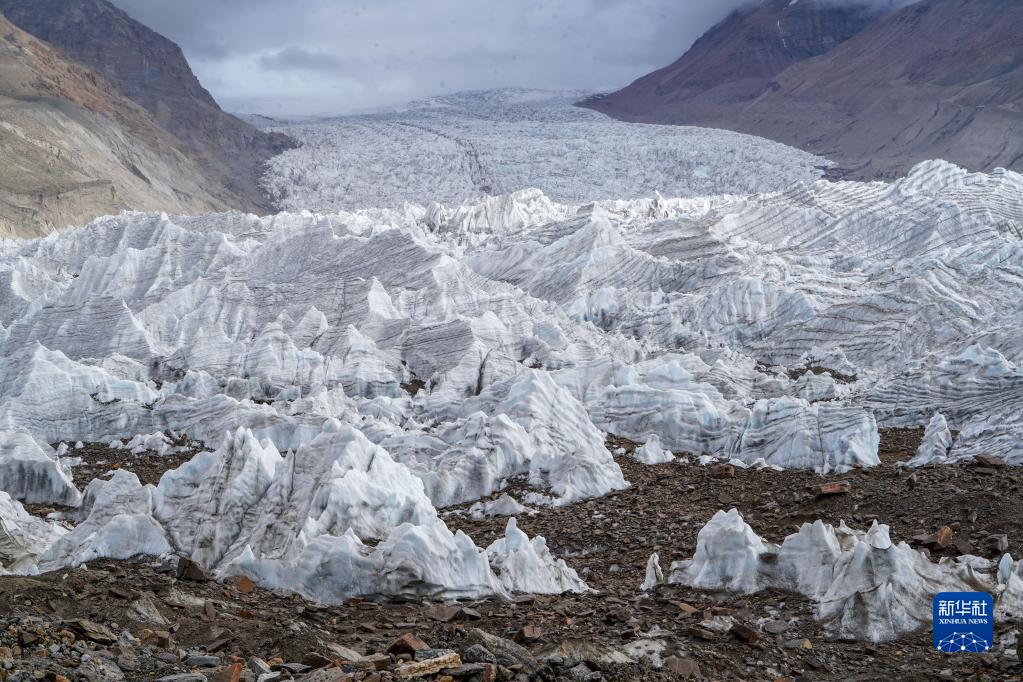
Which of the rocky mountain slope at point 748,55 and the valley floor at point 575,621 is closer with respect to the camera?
the valley floor at point 575,621

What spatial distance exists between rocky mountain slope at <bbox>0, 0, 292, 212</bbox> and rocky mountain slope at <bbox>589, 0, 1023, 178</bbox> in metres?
55.8

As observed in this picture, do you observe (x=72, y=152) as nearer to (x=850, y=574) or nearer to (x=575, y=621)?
(x=575, y=621)

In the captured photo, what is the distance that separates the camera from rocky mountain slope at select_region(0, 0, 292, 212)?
117562mm

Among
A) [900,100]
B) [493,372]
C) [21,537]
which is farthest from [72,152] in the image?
[900,100]

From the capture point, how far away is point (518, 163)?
9406cm

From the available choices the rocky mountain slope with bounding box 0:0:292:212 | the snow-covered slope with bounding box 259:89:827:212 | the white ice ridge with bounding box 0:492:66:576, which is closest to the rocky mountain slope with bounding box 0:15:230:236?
the rocky mountain slope with bounding box 0:0:292:212

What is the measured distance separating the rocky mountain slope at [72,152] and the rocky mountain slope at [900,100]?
6538 cm

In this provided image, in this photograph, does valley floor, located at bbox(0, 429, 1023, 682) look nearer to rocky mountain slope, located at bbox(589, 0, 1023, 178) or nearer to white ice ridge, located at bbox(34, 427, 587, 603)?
white ice ridge, located at bbox(34, 427, 587, 603)

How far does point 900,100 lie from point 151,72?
3763 inches

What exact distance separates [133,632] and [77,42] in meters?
143

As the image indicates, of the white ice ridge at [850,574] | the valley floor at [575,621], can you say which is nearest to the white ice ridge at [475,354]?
the valley floor at [575,621]

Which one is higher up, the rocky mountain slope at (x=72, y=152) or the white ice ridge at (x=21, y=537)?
the rocky mountain slope at (x=72, y=152)

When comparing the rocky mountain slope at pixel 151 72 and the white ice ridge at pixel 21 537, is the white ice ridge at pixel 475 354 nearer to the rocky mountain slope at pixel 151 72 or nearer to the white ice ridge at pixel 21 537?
the white ice ridge at pixel 21 537

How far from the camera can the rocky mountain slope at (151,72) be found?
11756 cm
